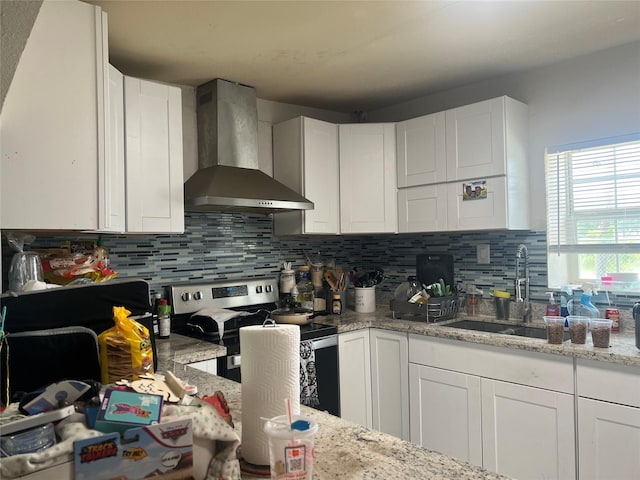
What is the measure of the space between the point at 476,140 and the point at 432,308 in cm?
105

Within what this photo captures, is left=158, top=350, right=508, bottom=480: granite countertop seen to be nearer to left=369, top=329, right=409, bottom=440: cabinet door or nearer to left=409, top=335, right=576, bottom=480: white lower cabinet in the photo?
left=409, top=335, right=576, bottom=480: white lower cabinet

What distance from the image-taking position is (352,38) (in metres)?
2.21

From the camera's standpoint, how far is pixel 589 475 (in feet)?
6.57

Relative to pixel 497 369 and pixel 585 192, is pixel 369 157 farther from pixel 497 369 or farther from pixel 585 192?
pixel 497 369

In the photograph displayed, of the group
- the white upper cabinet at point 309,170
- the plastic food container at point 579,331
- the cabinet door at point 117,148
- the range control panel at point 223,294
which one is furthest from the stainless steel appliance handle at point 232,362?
the plastic food container at point 579,331

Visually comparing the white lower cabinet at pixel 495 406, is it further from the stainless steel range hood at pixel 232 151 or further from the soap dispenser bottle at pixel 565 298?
the stainless steel range hood at pixel 232 151

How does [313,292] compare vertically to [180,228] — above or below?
below

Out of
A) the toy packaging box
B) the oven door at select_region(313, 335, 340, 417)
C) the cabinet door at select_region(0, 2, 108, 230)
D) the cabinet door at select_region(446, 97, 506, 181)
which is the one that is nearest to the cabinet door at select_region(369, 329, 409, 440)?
the oven door at select_region(313, 335, 340, 417)

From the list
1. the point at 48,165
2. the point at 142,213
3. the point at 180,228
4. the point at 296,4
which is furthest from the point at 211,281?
the point at 296,4

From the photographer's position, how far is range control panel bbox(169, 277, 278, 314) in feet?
8.87

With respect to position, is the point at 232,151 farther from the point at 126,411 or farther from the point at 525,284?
the point at 126,411

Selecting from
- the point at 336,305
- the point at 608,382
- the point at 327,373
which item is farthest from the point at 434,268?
the point at 608,382

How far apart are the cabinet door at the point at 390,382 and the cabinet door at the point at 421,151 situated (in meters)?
1.03

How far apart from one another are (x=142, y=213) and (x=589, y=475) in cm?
240
